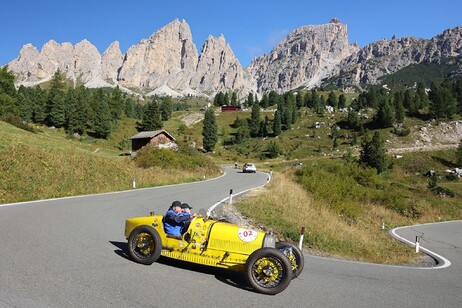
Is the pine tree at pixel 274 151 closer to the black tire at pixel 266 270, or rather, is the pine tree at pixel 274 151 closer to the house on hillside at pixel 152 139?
the house on hillside at pixel 152 139

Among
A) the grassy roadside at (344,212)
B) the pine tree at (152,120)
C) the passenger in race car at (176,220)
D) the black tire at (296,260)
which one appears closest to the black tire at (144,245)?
the passenger in race car at (176,220)

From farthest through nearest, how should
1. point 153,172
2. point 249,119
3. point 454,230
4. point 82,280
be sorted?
point 249,119, point 153,172, point 454,230, point 82,280

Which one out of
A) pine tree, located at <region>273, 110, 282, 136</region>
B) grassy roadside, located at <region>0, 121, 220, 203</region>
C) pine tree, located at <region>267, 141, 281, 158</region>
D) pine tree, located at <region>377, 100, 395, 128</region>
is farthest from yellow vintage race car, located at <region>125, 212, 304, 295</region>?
pine tree, located at <region>273, 110, 282, 136</region>

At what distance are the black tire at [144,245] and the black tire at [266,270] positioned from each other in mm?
2161

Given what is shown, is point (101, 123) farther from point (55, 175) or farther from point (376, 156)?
point (55, 175)

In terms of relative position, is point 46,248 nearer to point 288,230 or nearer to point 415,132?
point 288,230

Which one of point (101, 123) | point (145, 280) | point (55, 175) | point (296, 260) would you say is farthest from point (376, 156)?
point (101, 123)

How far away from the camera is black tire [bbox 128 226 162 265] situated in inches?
284

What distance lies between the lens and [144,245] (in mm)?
7496

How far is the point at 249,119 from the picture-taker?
375 ft

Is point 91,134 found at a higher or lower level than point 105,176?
higher

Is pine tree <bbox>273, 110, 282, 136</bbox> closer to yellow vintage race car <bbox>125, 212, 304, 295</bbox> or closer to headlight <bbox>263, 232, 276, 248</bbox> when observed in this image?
yellow vintage race car <bbox>125, 212, 304, 295</bbox>

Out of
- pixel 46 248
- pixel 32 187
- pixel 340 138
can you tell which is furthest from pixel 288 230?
pixel 340 138

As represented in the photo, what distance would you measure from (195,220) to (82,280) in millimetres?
2376
